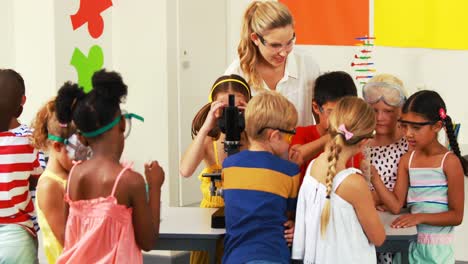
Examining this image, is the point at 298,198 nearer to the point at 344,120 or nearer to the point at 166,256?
the point at 344,120

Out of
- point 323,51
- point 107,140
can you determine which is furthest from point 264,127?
point 323,51

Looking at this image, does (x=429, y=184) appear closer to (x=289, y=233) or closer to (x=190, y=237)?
(x=289, y=233)

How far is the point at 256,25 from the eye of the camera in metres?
3.06

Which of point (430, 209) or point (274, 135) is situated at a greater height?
point (274, 135)

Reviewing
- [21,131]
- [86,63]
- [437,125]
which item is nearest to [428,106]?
[437,125]

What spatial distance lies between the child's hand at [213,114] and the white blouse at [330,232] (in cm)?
49

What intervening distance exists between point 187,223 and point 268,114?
59 cm

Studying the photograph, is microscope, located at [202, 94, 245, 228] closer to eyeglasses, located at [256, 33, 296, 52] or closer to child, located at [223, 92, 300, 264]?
child, located at [223, 92, 300, 264]

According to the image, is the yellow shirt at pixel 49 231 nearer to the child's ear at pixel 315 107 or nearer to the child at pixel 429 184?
the child's ear at pixel 315 107

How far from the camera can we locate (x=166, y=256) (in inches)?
185

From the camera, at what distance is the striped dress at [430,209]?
288cm

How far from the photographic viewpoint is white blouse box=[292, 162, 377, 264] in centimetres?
242

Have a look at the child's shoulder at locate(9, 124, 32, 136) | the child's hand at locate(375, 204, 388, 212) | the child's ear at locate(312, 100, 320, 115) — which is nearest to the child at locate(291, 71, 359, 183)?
the child's ear at locate(312, 100, 320, 115)

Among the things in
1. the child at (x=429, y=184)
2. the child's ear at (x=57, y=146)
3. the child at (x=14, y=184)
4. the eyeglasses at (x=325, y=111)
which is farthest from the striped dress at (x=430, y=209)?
the child at (x=14, y=184)
